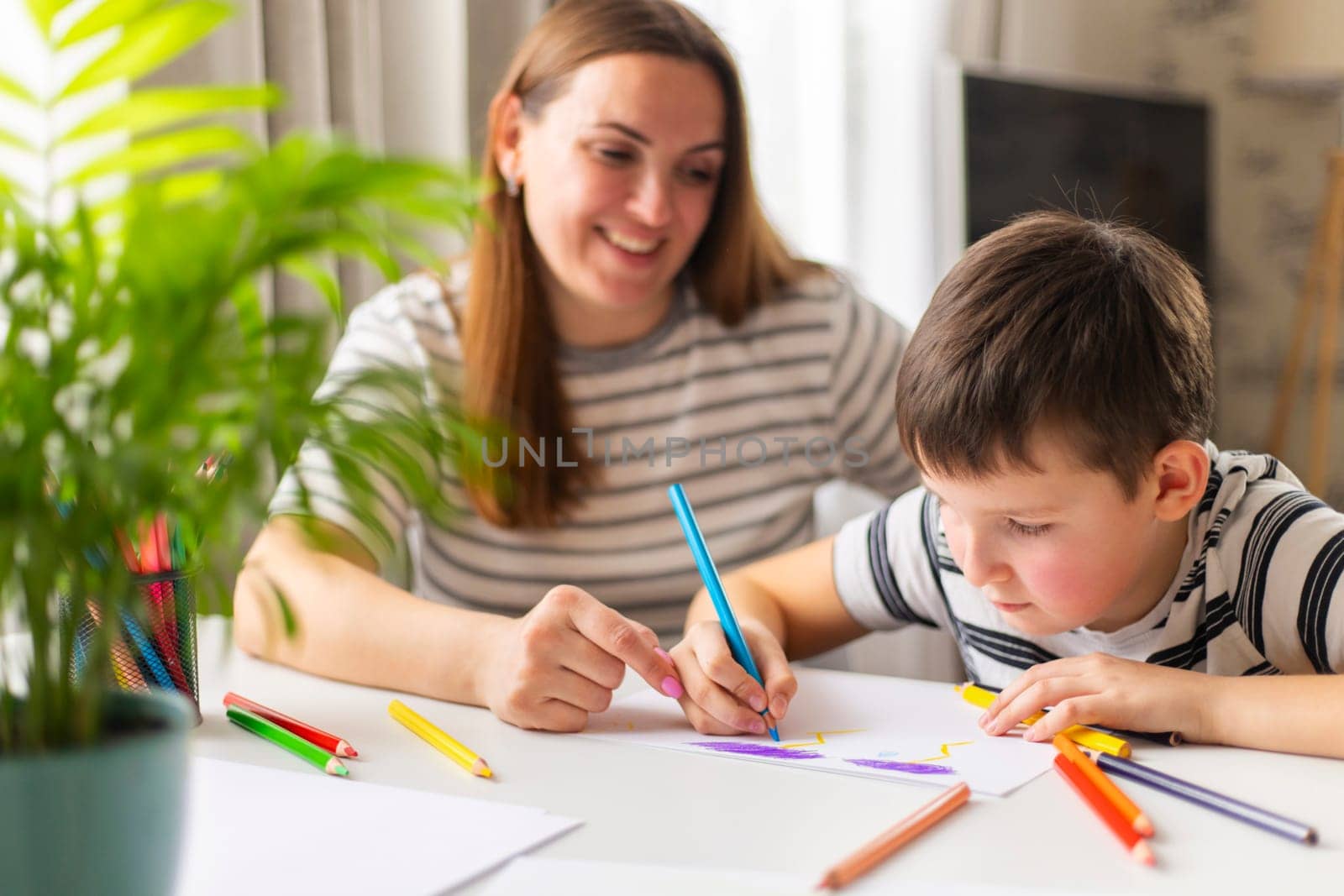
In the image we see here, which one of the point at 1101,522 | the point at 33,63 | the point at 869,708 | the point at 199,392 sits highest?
the point at 33,63

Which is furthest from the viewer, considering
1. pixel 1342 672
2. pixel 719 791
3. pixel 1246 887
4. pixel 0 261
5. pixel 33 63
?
pixel 33 63

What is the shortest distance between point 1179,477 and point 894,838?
40cm

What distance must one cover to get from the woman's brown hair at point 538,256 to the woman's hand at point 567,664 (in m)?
0.39

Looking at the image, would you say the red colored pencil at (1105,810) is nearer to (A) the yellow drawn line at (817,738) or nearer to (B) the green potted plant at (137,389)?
(A) the yellow drawn line at (817,738)

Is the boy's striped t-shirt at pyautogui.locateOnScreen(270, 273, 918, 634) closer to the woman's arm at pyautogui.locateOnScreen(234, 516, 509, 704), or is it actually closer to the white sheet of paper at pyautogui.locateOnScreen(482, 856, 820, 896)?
the woman's arm at pyautogui.locateOnScreen(234, 516, 509, 704)

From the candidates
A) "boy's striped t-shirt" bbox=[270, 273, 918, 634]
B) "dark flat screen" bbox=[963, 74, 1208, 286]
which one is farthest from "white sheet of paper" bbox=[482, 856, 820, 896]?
"dark flat screen" bbox=[963, 74, 1208, 286]

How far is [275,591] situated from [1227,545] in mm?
692

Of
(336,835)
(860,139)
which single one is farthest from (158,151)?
(860,139)

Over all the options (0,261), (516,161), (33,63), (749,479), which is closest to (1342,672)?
(749,479)

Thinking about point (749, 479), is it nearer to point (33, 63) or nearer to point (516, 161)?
point (516, 161)

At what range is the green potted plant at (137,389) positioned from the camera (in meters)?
0.43

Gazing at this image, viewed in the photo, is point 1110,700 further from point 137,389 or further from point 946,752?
point 137,389

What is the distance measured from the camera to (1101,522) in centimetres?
87

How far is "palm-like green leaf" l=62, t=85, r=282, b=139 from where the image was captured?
460mm
